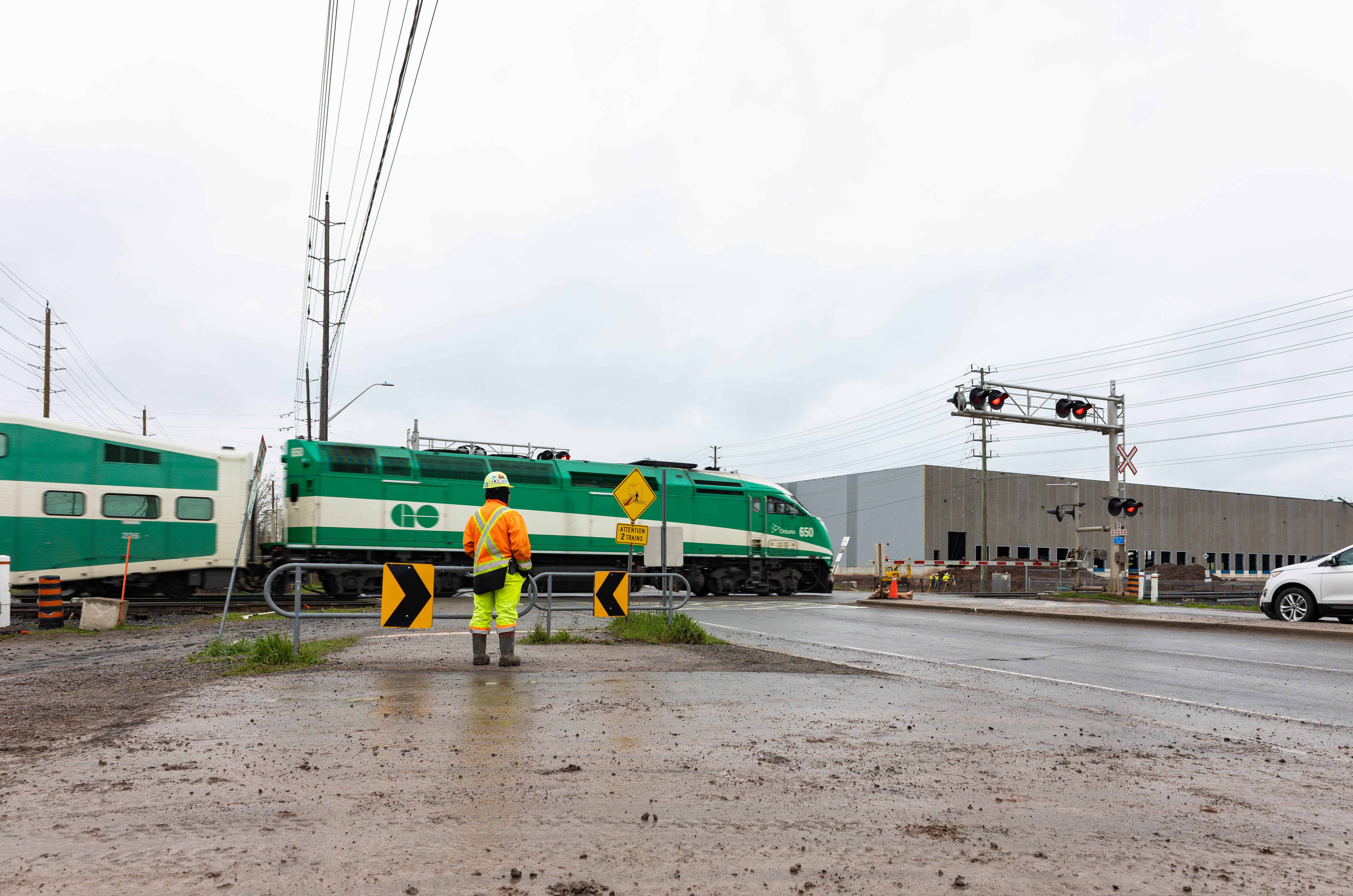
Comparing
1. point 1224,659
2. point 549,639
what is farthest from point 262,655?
point 1224,659

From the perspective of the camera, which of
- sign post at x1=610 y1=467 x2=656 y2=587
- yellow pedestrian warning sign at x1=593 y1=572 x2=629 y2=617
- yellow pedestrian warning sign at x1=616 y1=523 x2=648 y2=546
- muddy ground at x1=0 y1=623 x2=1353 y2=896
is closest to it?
muddy ground at x1=0 y1=623 x2=1353 y2=896

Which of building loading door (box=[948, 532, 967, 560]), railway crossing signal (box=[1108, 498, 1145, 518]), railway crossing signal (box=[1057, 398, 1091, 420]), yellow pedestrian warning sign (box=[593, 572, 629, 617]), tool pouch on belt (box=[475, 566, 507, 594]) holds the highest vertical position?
railway crossing signal (box=[1057, 398, 1091, 420])

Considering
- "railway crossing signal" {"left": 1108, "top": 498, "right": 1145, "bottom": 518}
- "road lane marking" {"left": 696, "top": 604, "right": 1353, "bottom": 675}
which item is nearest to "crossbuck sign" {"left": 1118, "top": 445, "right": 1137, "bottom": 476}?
"railway crossing signal" {"left": 1108, "top": 498, "right": 1145, "bottom": 518}

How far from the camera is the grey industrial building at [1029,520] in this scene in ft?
199

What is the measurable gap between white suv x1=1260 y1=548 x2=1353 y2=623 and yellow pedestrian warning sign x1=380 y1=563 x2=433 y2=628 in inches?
577

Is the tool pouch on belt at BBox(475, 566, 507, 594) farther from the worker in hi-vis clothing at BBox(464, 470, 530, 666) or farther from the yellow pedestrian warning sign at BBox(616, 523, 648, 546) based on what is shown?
the yellow pedestrian warning sign at BBox(616, 523, 648, 546)

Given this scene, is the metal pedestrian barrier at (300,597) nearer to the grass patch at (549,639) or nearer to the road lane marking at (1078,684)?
the grass patch at (549,639)

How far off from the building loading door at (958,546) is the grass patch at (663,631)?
5048 centimetres

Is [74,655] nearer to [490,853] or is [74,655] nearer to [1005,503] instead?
[490,853]

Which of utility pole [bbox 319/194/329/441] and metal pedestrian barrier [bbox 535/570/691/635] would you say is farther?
utility pole [bbox 319/194/329/441]

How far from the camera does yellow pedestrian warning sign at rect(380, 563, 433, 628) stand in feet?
31.7

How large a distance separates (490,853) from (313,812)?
947 mm

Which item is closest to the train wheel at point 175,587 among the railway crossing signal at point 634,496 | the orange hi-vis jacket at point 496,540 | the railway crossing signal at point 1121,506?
the railway crossing signal at point 634,496

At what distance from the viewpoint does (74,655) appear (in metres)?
11.2
